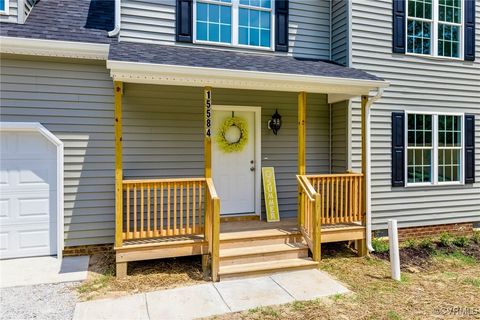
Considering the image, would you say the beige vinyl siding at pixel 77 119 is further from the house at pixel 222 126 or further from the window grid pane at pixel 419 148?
the window grid pane at pixel 419 148

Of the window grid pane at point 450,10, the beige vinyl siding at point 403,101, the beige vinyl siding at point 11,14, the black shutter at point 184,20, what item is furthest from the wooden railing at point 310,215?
the beige vinyl siding at point 11,14

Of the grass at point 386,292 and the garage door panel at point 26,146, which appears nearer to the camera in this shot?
the grass at point 386,292

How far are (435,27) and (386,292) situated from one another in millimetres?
5555

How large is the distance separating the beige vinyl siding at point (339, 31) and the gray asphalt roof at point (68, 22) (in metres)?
4.26

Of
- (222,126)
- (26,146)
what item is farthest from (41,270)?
(222,126)

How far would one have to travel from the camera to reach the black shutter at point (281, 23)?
6.66m

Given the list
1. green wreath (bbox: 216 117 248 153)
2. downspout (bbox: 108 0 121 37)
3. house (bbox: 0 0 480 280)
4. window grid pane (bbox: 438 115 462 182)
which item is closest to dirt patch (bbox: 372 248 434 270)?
house (bbox: 0 0 480 280)

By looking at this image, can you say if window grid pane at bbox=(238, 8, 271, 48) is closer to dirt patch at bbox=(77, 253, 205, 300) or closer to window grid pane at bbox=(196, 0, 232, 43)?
window grid pane at bbox=(196, 0, 232, 43)

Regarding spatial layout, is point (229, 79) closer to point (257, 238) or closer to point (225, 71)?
point (225, 71)

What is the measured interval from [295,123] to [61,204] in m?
4.36

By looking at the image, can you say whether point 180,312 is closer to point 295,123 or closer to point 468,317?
point 468,317

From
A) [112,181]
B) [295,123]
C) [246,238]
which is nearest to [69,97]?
[112,181]

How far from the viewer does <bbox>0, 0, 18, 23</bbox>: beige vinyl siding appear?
5.28m

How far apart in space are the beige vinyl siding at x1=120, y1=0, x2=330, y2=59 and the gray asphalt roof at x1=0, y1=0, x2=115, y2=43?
42cm
